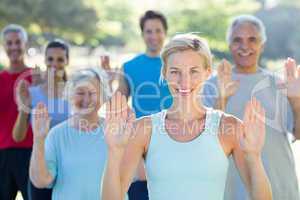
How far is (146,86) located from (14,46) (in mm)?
1224

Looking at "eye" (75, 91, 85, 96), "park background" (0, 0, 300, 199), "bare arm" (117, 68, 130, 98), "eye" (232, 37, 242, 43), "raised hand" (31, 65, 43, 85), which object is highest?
"park background" (0, 0, 300, 199)

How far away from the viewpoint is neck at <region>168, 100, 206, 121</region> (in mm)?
2623

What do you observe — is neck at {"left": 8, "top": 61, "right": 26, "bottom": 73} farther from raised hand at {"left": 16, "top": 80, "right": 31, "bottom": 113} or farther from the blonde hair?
the blonde hair

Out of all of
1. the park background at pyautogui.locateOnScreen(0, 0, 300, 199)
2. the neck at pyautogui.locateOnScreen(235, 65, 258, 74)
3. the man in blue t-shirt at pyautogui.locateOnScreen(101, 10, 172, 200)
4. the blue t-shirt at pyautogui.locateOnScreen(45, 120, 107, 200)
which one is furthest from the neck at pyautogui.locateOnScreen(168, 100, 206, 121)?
the park background at pyautogui.locateOnScreen(0, 0, 300, 199)

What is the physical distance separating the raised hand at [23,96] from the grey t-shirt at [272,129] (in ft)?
4.99

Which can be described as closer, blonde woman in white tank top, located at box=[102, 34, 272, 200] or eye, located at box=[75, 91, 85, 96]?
blonde woman in white tank top, located at box=[102, 34, 272, 200]

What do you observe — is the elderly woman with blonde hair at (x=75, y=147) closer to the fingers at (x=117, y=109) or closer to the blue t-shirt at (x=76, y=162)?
the blue t-shirt at (x=76, y=162)

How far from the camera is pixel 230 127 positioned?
8.46ft

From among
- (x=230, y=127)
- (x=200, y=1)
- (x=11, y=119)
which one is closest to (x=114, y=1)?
(x=200, y=1)

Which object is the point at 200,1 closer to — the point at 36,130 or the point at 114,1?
the point at 114,1

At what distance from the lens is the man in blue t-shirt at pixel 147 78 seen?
4.27 m

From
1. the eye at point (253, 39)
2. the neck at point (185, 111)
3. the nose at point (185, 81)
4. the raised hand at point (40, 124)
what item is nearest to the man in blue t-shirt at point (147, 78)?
the eye at point (253, 39)

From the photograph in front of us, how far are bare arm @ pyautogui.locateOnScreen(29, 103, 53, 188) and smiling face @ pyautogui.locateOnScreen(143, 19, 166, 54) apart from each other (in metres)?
1.53

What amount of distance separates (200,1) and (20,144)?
22627 mm
